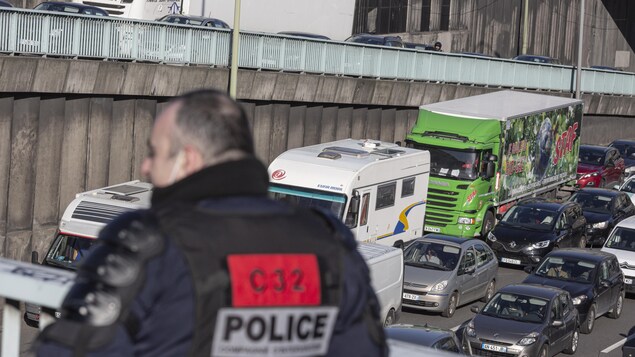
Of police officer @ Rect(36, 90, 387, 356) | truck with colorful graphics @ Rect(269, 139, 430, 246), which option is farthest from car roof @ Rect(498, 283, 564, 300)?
police officer @ Rect(36, 90, 387, 356)

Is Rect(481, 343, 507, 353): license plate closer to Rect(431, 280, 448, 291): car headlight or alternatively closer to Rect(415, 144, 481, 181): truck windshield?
Rect(431, 280, 448, 291): car headlight

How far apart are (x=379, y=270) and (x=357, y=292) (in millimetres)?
17649

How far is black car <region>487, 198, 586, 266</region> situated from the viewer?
3033 centimetres

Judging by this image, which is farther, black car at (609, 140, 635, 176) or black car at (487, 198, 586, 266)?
black car at (609, 140, 635, 176)

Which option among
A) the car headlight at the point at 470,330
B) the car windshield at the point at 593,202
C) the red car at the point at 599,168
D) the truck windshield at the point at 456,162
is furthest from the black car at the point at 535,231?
the red car at the point at 599,168

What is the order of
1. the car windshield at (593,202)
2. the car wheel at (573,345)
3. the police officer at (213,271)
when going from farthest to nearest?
1. the car windshield at (593,202)
2. the car wheel at (573,345)
3. the police officer at (213,271)

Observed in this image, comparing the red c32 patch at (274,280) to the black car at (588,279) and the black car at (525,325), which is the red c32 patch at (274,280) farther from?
the black car at (588,279)

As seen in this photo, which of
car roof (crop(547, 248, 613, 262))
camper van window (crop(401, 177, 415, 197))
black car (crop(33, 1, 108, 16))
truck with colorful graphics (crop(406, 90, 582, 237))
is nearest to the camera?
car roof (crop(547, 248, 613, 262))

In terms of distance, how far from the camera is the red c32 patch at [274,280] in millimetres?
2635

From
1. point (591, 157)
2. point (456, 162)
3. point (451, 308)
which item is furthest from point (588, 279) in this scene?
point (591, 157)

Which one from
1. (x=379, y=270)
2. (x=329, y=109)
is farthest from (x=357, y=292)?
(x=329, y=109)

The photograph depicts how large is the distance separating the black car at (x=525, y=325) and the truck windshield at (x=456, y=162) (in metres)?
8.83

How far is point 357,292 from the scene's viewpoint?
9.51 feet

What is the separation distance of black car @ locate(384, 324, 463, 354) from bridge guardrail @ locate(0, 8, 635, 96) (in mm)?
11153
